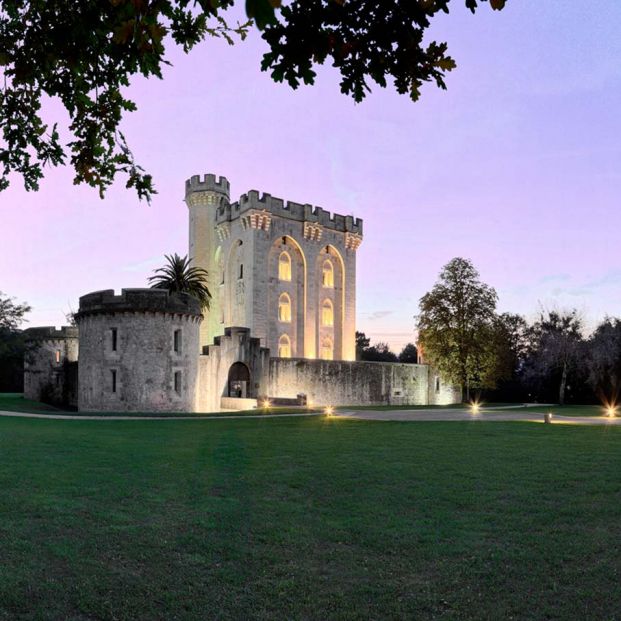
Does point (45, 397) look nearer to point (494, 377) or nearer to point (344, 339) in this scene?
point (344, 339)

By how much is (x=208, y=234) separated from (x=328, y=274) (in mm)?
11669

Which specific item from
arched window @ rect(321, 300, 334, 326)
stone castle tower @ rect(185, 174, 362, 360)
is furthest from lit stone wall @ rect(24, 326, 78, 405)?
arched window @ rect(321, 300, 334, 326)

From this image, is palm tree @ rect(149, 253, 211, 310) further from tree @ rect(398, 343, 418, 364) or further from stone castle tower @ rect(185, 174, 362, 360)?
tree @ rect(398, 343, 418, 364)

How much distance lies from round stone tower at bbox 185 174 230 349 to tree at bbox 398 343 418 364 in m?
42.3

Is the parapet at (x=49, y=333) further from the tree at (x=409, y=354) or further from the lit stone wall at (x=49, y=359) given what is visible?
the tree at (x=409, y=354)

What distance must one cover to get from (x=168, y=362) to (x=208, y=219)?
930 inches

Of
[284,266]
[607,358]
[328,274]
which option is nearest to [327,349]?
[328,274]

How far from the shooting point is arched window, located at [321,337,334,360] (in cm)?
5300

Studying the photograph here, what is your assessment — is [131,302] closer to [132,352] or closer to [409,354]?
[132,352]

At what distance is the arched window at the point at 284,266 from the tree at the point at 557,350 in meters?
22.1

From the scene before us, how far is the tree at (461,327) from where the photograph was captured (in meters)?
45.0

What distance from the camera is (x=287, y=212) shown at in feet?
165

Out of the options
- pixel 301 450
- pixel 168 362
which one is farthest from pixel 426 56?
pixel 168 362

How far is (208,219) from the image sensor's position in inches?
2095
